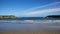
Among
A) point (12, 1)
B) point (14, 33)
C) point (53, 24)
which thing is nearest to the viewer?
point (14, 33)

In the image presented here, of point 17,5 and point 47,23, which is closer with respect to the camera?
point 17,5

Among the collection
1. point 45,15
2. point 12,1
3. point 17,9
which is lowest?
point 45,15

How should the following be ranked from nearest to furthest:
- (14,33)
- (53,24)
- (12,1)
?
(14,33), (12,1), (53,24)

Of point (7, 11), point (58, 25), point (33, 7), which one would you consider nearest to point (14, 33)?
point (7, 11)

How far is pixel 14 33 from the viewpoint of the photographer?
1.76 metres

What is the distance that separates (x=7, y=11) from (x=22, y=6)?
1.05 ft

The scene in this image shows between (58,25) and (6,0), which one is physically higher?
(6,0)

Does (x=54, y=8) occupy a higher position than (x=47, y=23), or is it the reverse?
(x=54, y=8)

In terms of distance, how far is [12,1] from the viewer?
2.22 m

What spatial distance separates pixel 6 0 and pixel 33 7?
0.57m

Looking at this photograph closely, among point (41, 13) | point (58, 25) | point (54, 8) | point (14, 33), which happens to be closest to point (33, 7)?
point (41, 13)

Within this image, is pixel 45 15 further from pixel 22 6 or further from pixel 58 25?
pixel 22 6

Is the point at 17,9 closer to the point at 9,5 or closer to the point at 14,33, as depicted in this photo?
the point at 9,5

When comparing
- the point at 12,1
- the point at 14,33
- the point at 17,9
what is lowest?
the point at 14,33
